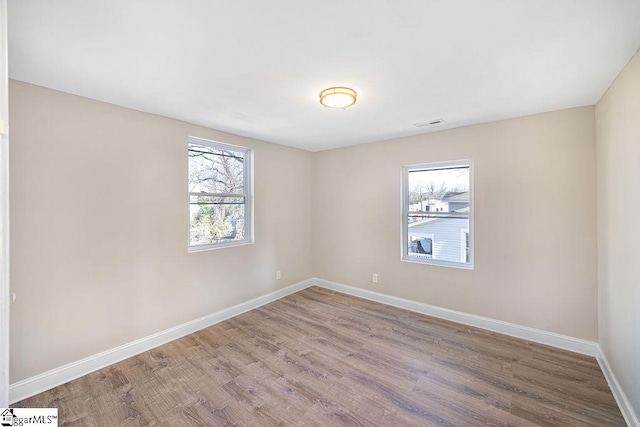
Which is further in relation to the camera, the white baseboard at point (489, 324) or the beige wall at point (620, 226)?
the white baseboard at point (489, 324)

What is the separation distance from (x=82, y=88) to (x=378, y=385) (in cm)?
345

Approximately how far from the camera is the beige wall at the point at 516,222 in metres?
2.62

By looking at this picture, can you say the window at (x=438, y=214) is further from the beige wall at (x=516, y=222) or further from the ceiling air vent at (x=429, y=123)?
the ceiling air vent at (x=429, y=123)

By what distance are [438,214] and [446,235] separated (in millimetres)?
292

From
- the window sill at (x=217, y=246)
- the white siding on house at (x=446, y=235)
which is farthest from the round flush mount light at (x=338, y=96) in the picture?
the window sill at (x=217, y=246)

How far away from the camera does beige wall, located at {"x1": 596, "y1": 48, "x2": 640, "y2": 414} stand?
173 centimetres

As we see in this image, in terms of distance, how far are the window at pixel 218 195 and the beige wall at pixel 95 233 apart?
0.15m

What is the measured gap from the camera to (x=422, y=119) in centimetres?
300

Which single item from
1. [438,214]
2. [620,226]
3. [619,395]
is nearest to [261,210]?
[438,214]

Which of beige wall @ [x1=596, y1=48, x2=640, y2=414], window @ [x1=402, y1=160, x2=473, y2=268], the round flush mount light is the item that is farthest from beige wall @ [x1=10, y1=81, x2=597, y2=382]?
the round flush mount light

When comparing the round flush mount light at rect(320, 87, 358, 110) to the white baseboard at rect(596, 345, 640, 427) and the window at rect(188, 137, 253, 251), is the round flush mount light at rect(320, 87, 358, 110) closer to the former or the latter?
the window at rect(188, 137, 253, 251)

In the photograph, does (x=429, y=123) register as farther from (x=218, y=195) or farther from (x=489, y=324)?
(x=218, y=195)

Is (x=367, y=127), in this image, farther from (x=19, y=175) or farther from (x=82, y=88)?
(x=19, y=175)

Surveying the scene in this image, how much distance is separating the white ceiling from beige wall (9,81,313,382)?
29 centimetres
